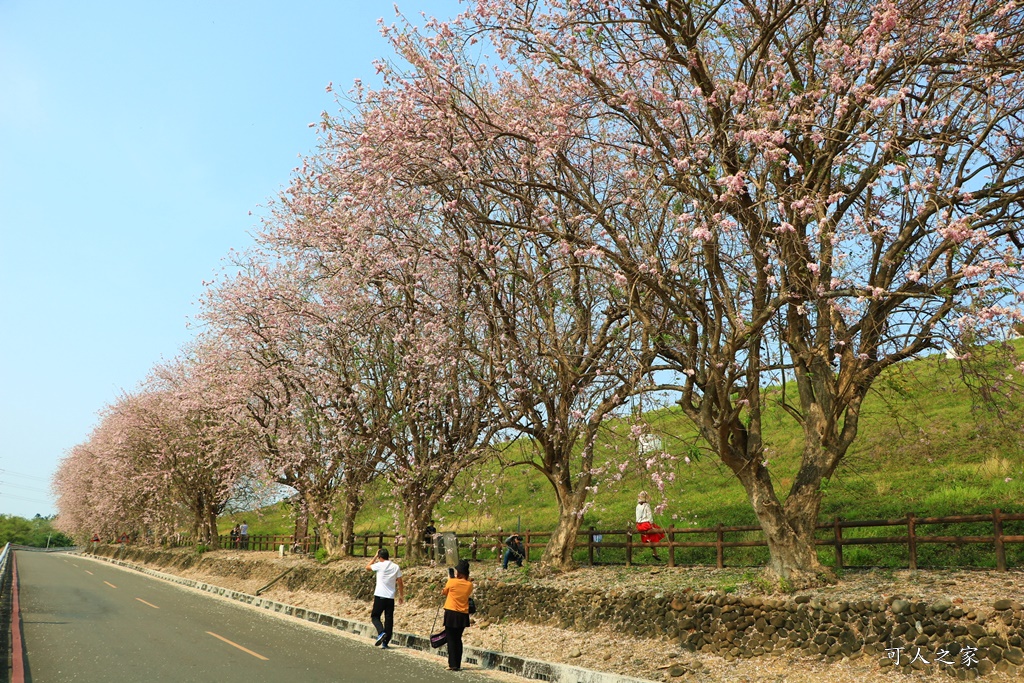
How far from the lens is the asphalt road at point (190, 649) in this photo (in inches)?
425

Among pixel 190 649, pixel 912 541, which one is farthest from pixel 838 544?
pixel 190 649

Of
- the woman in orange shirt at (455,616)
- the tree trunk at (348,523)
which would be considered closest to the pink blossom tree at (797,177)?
the woman in orange shirt at (455,616)

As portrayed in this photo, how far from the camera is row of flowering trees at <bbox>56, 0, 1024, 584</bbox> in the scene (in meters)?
10.3

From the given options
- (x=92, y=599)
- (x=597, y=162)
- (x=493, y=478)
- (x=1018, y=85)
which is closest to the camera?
(x=1018, y=85)

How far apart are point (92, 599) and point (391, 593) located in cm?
1342

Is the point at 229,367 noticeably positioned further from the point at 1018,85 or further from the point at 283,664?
the point at 1018,85

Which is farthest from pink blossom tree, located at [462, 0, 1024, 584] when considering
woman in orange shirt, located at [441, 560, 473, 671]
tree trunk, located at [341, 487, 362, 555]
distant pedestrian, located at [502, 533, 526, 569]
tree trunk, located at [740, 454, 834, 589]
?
tree trunk, located at [341, 487, 362, 555]

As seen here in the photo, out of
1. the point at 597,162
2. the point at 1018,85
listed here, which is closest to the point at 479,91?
the point at 597,162

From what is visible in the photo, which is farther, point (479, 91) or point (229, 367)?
point (229, 367)

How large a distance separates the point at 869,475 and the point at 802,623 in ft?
54.3

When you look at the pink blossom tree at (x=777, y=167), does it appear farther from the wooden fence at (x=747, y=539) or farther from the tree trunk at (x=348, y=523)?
the tree trunk at (x=348, y=523)

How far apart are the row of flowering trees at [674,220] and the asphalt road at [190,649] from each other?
5199mm

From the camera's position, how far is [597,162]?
16.2m

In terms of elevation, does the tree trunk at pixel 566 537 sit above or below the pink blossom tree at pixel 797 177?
below
